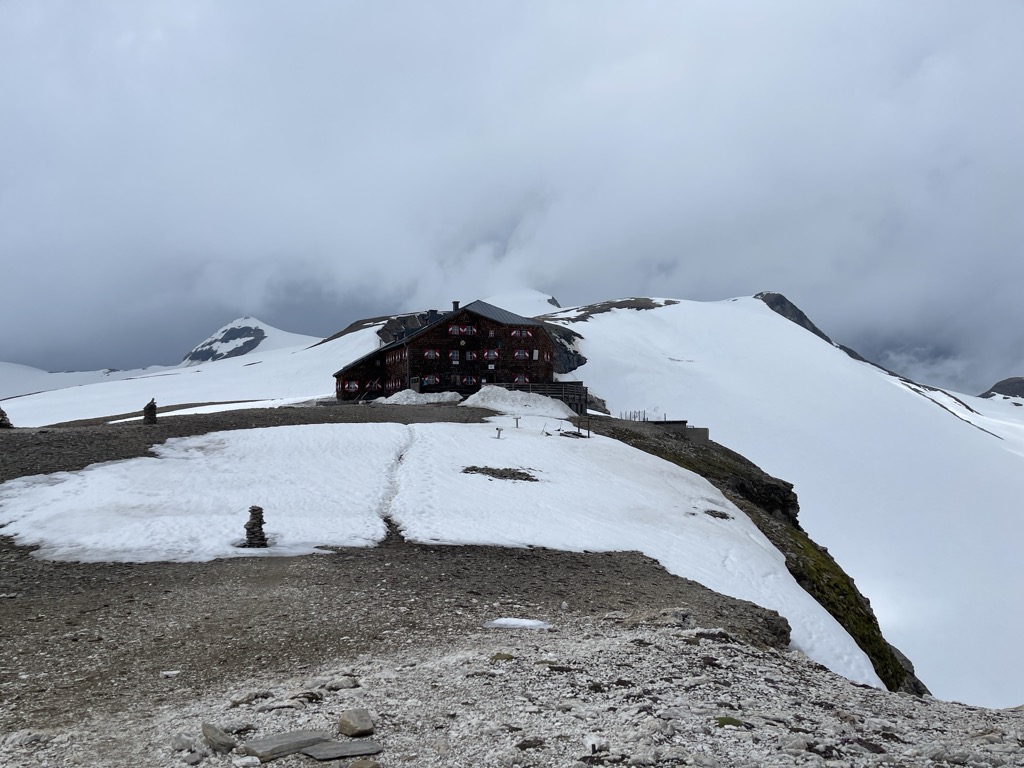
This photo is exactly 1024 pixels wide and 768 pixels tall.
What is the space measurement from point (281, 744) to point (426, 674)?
2.79 metres

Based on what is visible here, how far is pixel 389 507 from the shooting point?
22688 millimetres

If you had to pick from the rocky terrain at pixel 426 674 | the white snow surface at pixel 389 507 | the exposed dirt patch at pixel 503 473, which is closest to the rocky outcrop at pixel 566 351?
the white snow surface at pixel 389 507

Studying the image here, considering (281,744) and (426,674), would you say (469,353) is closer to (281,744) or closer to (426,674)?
(426,674)

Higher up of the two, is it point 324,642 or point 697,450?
point 697,450

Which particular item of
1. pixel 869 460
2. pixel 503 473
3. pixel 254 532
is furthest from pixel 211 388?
pixel 869 460

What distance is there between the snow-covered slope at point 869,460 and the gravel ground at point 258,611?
3745 cm

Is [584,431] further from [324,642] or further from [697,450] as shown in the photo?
[324,642]

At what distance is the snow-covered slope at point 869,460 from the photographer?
49.0 meters

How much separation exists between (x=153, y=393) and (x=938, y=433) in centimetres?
12512

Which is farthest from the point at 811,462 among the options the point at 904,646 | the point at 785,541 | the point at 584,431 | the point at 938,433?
the point at 785,541

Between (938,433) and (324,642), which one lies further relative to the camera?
(938,433)

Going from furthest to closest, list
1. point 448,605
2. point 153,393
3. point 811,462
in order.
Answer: point 153,393 → point 811,462 → point 448,605

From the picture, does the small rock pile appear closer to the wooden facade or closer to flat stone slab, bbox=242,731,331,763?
flat stone slab, bbox=242,731,331,763

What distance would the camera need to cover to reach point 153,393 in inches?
3875
